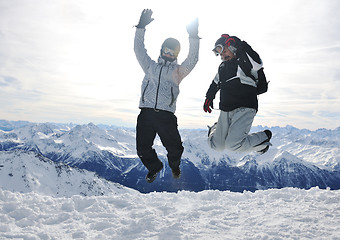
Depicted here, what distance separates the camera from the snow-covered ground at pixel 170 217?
9.30 meters

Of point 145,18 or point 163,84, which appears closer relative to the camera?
point 163,84

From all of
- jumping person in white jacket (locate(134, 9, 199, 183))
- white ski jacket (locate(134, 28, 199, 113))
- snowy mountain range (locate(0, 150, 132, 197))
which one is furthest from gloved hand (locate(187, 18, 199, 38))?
snowy mountain range (locate(0, 150, 132, 197))

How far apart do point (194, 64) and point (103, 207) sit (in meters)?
8.99

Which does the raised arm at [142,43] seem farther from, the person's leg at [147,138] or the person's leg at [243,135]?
the person's leg at [243,135]

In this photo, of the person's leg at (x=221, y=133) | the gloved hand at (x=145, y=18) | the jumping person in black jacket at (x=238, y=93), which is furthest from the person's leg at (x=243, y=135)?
the gloved hand at (x=145, y=18)

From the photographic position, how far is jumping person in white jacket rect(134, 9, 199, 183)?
661 centimetres

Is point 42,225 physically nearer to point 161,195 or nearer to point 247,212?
point 161,195

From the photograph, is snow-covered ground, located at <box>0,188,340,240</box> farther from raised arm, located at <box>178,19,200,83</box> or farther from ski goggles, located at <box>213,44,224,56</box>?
ski goggles, located at <box>213,44,224,56</box>

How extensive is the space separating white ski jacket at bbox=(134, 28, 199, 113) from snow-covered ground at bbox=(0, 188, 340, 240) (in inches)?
205

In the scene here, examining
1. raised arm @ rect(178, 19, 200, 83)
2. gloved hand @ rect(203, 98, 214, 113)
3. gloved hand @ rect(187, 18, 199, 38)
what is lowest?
gloved hand @ rect(203, 98, 214, 113)

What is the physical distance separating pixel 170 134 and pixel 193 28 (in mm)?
2750

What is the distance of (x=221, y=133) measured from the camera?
7184mm

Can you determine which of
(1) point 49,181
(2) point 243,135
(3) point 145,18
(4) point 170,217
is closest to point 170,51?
(3) point 145,18

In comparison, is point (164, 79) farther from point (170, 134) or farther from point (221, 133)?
point (221, 133)
